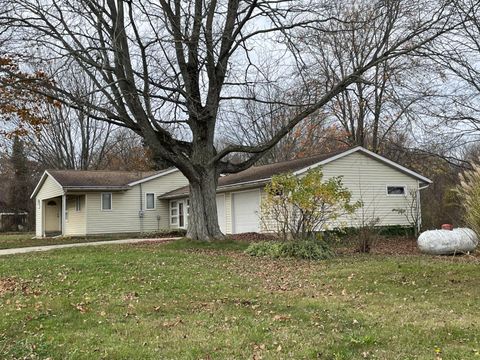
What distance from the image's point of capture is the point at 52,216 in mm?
35969

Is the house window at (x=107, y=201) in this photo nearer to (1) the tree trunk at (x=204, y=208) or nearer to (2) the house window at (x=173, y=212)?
(2) the house window at (x=173, y=212)

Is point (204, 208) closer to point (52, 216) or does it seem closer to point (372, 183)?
point (372, 183)

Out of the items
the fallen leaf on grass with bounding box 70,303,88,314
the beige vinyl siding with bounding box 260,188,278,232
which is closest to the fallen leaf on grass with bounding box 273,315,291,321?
the fallen leaf on grass with bounding box 70,303,88,314

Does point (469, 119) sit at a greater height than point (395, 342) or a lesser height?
greater

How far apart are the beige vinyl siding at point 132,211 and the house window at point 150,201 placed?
0.61 ft

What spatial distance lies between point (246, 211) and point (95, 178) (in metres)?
11.1

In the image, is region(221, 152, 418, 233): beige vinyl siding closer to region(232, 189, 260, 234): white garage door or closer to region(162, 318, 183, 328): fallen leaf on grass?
region(232, 189, 260, 234): white garage door

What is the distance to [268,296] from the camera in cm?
812

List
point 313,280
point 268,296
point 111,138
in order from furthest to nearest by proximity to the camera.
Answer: point 111,138
point 313,280
point 268,296

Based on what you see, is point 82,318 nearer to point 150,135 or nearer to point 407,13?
point 150,135

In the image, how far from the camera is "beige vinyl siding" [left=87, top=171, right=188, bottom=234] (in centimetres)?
2905

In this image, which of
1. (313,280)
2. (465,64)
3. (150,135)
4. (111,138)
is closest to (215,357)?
(313,280)

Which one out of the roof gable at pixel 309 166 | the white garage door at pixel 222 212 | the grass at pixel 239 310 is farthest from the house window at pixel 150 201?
the grass at pixel 239 310

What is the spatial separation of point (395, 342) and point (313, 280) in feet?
14.2
